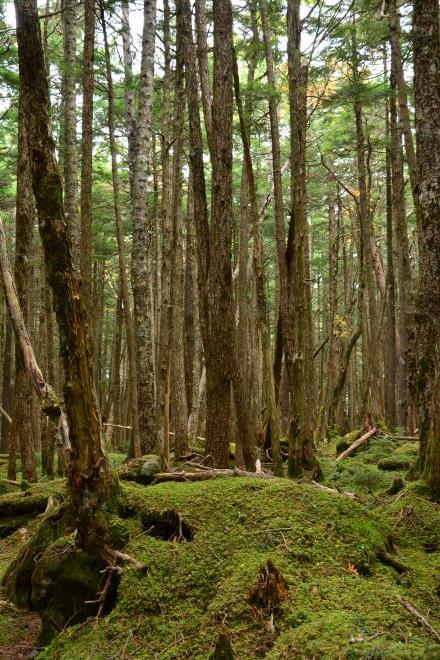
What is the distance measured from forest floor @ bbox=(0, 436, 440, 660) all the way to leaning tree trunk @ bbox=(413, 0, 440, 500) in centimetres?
119

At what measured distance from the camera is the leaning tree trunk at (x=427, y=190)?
5793mm

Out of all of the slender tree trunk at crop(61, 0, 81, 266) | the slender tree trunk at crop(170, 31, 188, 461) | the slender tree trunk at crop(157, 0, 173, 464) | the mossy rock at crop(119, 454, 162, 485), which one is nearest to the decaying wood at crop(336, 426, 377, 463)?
the slender tree trunk at crop(170, 31, 188, 461)

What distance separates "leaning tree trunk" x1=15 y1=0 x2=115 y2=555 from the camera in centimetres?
424

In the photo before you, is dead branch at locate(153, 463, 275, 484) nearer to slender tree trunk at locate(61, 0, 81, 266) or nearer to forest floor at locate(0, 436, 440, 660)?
forest floor at locate(0, 436, 440, 660)

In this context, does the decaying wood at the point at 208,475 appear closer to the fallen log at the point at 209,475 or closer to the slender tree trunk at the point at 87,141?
the fallen log at the point at 209,475

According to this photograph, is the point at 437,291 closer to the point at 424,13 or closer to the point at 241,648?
the point at 424,13

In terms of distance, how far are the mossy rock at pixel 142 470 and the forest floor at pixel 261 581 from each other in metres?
0.91

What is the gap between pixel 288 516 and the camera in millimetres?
4543

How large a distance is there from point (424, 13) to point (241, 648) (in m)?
6.34

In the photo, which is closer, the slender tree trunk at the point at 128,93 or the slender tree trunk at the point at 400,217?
the slender tree trunk at the point at 400,217

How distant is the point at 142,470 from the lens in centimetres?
621

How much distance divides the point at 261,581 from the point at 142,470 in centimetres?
275

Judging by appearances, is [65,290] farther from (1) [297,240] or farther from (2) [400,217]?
(2) [400,217]

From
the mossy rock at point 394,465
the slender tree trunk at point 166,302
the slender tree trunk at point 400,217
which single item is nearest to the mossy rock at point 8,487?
the slender tree trunk at point 166,302
